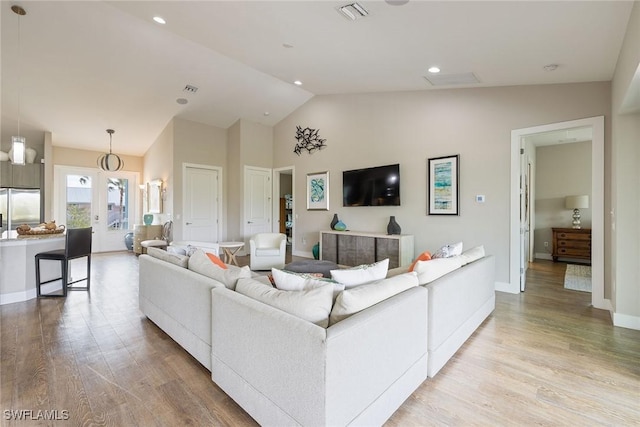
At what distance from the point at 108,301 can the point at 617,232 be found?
5827 mm

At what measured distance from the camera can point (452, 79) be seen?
406cm

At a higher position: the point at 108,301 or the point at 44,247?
the point at 44,247

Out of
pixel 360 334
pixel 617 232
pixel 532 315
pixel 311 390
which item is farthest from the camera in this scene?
pixel 532 315

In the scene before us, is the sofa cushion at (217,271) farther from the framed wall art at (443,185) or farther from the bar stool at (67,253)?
the framed wall art at (443,185)

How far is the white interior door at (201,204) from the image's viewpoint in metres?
6.86

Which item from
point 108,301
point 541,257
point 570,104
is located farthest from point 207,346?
point 541,257

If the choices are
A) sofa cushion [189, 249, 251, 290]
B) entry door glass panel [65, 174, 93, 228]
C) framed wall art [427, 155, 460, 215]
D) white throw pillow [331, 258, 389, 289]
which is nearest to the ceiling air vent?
framed wall art [427, 155, 460, 215]

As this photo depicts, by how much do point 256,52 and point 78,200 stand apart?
6.66 metres

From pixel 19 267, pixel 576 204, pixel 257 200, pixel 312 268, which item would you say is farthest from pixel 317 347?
pixel 576 204

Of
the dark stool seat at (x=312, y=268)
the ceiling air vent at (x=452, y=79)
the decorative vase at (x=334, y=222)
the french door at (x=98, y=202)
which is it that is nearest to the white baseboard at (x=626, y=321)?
the dark stool seat at (x=312, y=268)

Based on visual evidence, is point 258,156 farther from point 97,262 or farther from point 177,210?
point 97,262

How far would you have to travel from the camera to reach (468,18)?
2617 mm

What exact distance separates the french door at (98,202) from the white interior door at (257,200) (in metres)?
3.79

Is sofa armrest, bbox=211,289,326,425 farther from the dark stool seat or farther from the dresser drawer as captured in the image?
the dresser drawer
